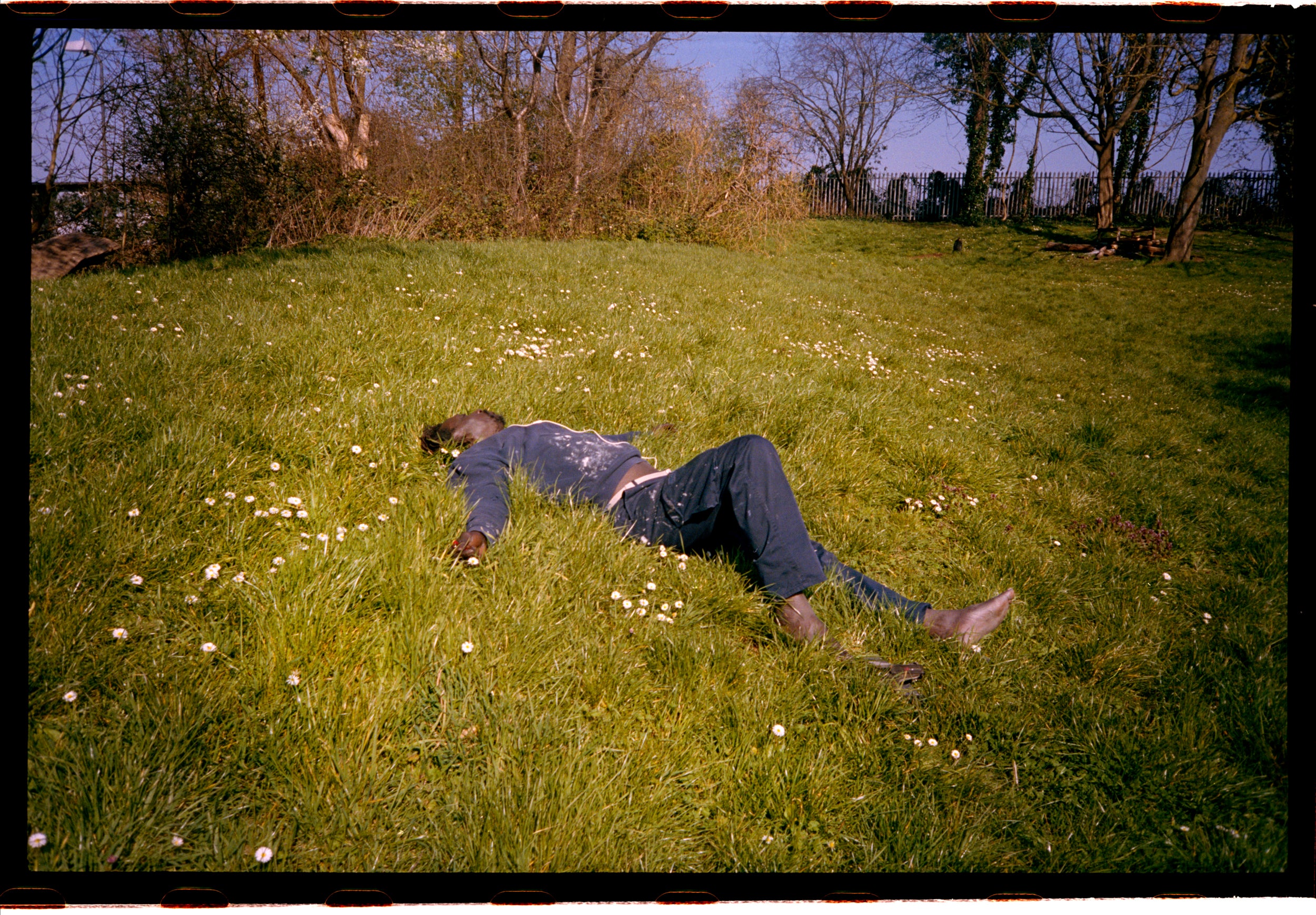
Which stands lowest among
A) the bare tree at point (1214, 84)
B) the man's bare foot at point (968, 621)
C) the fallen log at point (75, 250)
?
the man's bare foot at point (968, 621)

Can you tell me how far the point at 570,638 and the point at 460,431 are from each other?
170cm

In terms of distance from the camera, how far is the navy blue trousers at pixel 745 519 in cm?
261

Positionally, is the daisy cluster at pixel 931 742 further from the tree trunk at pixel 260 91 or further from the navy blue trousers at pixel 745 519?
the tree trunk at pixel 260 91

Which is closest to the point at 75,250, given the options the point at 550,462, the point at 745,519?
the point at 550,462

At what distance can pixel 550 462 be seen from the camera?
3.29 metres

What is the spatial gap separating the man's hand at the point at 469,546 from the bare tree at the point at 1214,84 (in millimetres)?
3131

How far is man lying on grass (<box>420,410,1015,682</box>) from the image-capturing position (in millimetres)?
2594

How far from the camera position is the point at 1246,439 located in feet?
19.4

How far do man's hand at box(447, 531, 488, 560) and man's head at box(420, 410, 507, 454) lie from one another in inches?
38.1

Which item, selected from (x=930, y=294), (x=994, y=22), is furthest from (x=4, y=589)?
(x=930, y=294)

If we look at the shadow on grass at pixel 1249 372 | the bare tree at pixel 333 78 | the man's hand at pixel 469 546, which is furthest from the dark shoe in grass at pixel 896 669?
the shadow on grass at pixel 1249 372

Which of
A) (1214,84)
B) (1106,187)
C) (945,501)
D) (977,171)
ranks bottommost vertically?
(945,501)

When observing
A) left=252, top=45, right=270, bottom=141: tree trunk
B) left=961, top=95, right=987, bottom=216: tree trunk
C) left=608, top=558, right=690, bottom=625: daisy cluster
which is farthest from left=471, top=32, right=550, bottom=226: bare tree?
left=961, top=95, right=987, bottom=216: tree trunk

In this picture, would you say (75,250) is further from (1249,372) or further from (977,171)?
(977,171)
